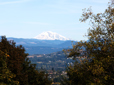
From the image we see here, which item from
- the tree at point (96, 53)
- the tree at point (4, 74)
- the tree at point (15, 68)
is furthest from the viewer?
the tree at point (15, 68)

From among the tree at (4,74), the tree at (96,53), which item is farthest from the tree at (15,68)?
the tree at (96,53)

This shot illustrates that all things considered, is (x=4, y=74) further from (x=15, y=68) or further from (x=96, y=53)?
(x=96, y=53)

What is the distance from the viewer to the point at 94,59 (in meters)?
17.8

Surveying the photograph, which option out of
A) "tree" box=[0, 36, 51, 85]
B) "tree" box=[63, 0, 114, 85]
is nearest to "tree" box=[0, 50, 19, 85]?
"tree" box=[0, 36, 51, 85]

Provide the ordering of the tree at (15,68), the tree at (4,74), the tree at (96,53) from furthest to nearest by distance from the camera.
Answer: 1. the tree at (15,68)
2. the tree at (4,74)
3. the tree at (96,53)

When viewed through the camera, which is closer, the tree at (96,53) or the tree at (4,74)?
the tree at (96,53)

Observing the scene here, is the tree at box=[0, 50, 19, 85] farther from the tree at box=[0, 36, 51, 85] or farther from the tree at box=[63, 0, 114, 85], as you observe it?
the tree at box=[63, 0, 114, 85]

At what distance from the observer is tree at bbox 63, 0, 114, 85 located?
55.1 feet

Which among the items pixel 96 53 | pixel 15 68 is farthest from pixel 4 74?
pixel 96 53

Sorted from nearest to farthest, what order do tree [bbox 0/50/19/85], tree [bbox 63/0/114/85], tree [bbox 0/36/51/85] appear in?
tree [bbox 63/0/114/85] → tree [bbox 0/50/19/85] → tree [bbox 0/36/51/85]

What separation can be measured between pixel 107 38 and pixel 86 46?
7.94ft

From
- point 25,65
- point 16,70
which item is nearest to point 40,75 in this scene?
point 25,65

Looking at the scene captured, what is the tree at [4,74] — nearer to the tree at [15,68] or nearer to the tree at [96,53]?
the tree at [15,68]

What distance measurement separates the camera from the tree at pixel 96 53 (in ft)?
55.1
